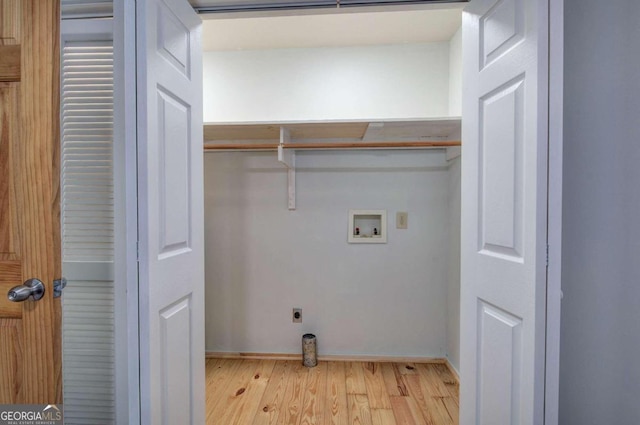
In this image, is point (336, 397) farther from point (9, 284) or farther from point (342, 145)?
point (9, 284)

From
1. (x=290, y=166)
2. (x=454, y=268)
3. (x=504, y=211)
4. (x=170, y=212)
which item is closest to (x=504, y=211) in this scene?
(x=504, y=211)

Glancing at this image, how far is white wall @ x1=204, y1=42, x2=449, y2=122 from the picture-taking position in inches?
92.9

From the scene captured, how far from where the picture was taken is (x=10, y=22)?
882mm

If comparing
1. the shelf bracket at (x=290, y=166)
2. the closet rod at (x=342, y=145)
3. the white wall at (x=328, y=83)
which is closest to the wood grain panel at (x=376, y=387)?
the shelf bracket at (x=290, y=166)

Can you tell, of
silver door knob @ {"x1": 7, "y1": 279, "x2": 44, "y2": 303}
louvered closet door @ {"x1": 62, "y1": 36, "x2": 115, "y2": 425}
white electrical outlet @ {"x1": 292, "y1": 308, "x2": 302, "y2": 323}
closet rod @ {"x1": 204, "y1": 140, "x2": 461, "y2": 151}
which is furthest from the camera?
white electrical outlet @ {"x1": 292, "y1": 308, "x2": 302, "y2": 323}

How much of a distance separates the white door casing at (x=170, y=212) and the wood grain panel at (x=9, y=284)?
1.09 feet

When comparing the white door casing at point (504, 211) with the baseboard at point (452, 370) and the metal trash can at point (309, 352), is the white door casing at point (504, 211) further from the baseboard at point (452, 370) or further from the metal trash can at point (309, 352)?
the metal trash can at point (309, 352)

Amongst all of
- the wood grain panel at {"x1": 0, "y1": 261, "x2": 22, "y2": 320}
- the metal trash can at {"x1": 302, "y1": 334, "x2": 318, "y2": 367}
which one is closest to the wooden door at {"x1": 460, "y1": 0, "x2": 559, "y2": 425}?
the metal trash can at {"x1": 302, "y1": 334, "x2": 318, "y2": 367}

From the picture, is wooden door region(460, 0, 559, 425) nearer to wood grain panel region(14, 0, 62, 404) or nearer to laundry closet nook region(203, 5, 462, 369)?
laundry closet nook region(203, 5, 462, 369)

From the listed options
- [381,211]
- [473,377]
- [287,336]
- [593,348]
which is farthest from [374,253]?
[593,348]

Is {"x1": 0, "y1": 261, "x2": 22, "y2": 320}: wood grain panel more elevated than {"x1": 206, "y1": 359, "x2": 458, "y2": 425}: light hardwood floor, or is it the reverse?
{"x1": 0, "y1": 261, "x2": 22, "y2": 320}: wood grain panel

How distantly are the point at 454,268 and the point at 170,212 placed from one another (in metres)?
1.97

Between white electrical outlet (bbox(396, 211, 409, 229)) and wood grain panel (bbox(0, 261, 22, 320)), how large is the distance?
7.00 feet

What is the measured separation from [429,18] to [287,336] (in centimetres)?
254
